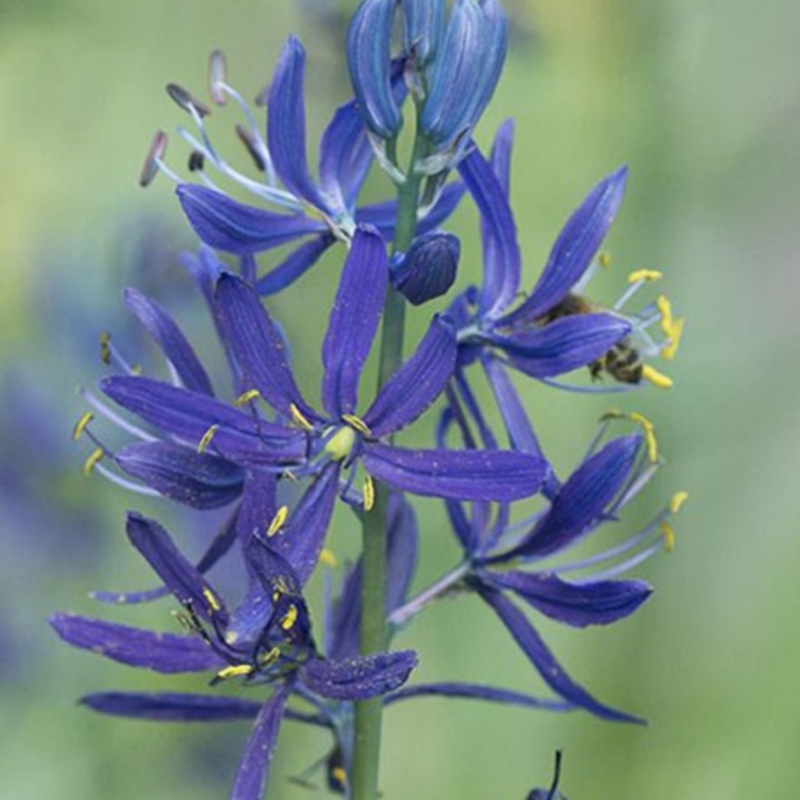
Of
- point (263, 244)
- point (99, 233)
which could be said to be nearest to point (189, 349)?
point (263, 244)

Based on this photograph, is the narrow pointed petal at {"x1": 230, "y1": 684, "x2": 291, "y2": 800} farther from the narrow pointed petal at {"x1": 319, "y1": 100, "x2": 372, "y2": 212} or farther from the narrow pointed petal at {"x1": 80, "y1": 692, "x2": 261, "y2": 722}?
the narrow pointed petal at {"x1": 319, "y1": 100, "x2": 372, "y2": 212}

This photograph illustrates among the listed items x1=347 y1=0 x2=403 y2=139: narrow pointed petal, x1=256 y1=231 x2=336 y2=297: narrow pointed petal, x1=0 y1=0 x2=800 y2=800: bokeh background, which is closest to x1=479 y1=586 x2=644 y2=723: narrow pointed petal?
x1=256 y1=231 x2=336 y2=297: narrow pointed petal

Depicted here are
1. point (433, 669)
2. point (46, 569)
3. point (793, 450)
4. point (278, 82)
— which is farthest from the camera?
point (793, 450)

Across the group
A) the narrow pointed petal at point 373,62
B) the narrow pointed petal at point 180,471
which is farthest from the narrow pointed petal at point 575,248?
the narrow pointed petal at point 180,471

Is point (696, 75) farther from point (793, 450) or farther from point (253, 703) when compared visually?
point (253, 703)

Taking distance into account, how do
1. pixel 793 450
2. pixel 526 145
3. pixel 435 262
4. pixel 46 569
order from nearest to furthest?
pixel 435 262
pixel 46 569
pixel 526 145
pixel 793 450

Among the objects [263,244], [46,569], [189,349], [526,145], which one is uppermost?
[526,145]

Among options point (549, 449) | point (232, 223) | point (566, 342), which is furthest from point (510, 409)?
point (549, 449)

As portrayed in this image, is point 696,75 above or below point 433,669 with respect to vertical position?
above
